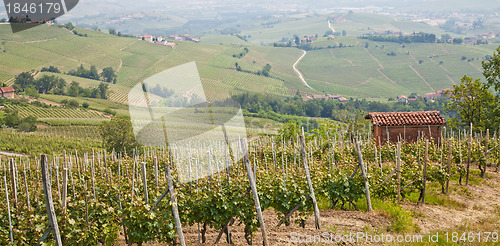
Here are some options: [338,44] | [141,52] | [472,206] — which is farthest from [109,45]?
[472,206]

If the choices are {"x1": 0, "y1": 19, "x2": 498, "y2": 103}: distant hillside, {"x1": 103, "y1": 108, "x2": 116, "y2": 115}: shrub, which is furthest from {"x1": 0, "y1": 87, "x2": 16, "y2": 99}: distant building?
{"x1": 103, "y1": 108, "x2": 116, "y2": 115}: shrub

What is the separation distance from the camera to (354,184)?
8820 millimetres

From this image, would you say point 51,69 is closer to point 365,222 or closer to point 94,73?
point 94,73

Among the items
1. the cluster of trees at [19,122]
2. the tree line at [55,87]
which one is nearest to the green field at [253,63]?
the tree line at [55,87]

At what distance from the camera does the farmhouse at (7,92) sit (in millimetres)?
70562

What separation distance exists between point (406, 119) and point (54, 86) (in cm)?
8003

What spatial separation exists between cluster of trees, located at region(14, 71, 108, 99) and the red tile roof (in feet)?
236

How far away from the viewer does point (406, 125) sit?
19.2m

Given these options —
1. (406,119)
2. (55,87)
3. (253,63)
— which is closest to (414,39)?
(253,63)

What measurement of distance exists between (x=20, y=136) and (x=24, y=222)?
138ft

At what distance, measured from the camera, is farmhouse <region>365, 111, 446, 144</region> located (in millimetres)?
19156

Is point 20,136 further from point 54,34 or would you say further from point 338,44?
point 338,44

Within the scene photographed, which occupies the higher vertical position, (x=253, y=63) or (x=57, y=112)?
(x=57, y=112)

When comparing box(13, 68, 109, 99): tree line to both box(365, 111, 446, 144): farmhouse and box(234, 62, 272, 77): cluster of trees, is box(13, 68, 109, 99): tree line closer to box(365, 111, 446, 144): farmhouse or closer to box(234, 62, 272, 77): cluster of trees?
box(234, 62, 272, 77): cluster of trees
